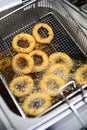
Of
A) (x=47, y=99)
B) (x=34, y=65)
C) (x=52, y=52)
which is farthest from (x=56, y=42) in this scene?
(x=47, y=99)

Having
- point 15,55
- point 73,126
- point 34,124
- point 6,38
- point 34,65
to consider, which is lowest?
point 73,126

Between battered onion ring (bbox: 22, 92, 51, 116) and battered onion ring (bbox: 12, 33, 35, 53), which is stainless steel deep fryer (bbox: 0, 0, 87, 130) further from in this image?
battered onion ring (bbox: 22, 92, 51, 116)

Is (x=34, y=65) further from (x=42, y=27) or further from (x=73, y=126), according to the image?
(x=73, y=126)

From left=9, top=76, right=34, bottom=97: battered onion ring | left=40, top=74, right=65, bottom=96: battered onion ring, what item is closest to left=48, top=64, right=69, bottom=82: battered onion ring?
left=40, top=74, right=65, bottom=96: battered onion ring

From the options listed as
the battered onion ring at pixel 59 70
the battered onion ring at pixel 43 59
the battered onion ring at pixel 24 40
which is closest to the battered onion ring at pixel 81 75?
the battered onion ring at pixel 59 70

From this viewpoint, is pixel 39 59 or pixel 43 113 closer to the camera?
pixel 43 113

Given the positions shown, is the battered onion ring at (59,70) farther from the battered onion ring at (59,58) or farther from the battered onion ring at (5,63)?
the battered onion ring at (5,63)
